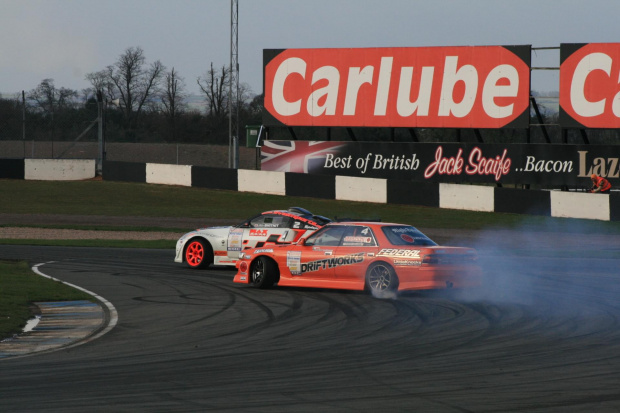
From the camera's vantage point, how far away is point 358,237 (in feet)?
47.3

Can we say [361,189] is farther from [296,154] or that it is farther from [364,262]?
[364,262]

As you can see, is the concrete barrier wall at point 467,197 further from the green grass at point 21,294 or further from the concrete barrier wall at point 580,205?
the green grass at point 21,294

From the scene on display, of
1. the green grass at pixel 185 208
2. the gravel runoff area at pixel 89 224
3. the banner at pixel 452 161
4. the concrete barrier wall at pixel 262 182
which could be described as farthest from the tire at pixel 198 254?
the banner at pixel 452 161

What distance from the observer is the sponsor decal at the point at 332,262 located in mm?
14158

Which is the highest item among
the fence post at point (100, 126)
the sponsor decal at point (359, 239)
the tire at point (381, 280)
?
the fence post at point (100, 126)

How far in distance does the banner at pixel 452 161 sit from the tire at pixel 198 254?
812 inches

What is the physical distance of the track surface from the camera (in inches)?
→ 270

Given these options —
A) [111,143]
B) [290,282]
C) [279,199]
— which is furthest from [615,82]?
[111,143]

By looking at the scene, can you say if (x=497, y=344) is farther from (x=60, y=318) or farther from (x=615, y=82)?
Result: (x=615, y=82)

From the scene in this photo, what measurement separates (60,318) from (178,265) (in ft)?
23.0

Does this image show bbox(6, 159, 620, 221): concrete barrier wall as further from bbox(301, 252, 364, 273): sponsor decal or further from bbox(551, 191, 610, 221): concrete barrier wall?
bbox(301, 252, 364, 273): sponsor decal

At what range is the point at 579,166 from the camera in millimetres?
34562

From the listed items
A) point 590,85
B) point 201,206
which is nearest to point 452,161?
point 590,85

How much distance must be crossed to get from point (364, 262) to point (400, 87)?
24805 mm
